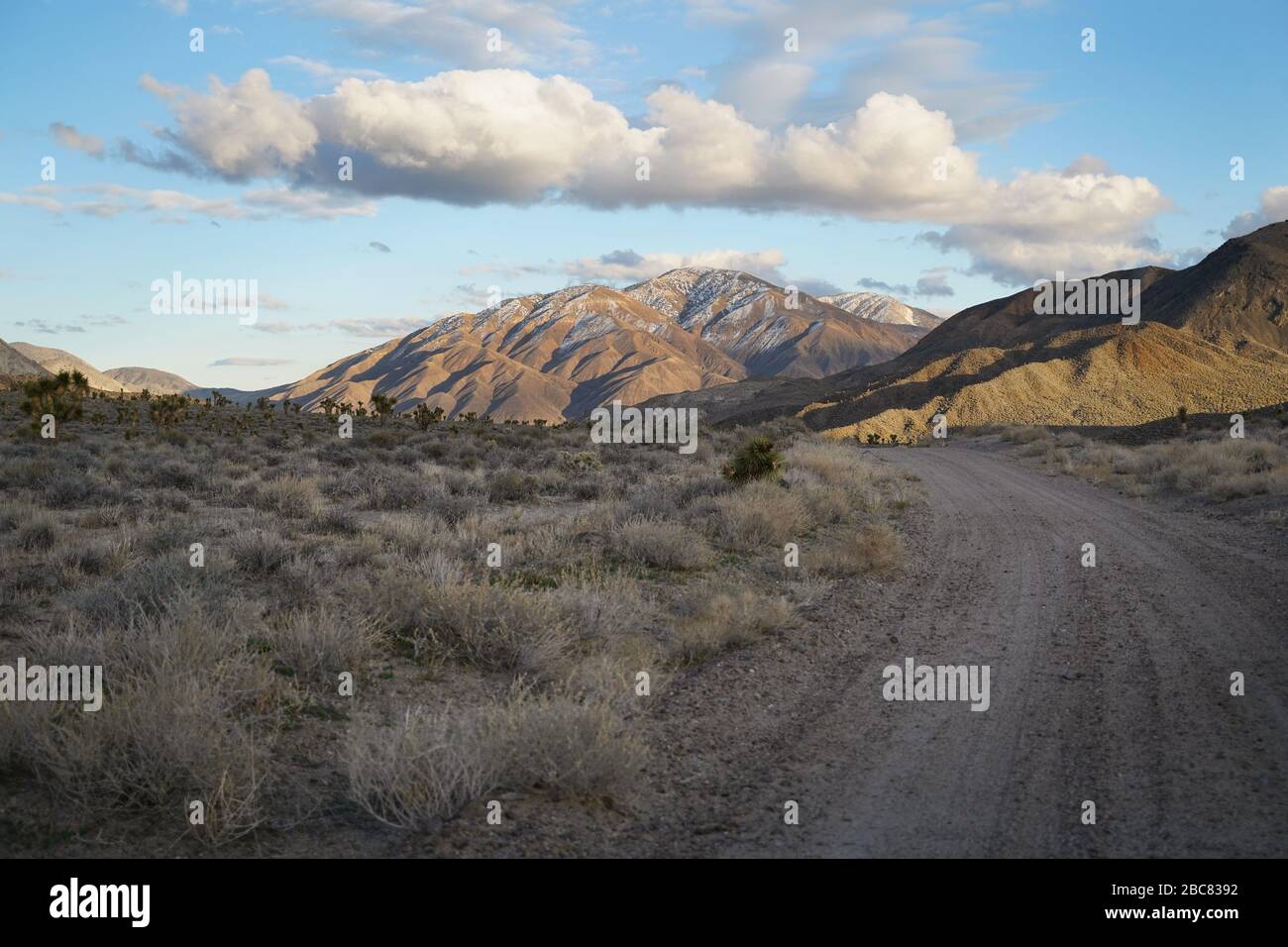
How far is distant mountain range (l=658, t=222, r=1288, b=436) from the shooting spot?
197 feet

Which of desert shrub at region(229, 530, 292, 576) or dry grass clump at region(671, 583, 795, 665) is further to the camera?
desert shrub at region(229, 530, 292, 576)

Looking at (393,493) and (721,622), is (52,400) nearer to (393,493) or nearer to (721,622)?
(393,493)

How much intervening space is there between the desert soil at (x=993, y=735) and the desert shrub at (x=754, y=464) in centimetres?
658

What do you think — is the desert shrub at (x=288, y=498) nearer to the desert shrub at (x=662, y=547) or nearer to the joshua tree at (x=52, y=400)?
the desert shrub at (x=662, y=547)

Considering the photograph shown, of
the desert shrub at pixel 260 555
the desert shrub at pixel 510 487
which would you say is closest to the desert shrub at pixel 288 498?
the desert shrub at pixel 510 487

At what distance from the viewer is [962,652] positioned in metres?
7.49

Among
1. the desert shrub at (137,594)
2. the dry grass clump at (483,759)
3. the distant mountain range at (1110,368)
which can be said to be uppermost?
the distant mountain range at (1110,368)

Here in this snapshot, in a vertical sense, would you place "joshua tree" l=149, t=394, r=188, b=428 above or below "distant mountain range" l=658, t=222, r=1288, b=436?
below

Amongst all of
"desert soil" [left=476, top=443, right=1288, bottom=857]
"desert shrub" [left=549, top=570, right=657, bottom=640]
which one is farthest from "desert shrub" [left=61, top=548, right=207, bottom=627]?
"desert soil" [left=476, top=443, right=1288, bottom=857]

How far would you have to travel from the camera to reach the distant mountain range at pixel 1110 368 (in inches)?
2361

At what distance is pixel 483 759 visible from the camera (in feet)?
15.0

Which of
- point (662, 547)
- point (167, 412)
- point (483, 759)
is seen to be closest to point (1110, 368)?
point (167, 412)

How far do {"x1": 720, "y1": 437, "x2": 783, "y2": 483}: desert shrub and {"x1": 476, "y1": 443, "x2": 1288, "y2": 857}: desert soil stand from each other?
6.58m

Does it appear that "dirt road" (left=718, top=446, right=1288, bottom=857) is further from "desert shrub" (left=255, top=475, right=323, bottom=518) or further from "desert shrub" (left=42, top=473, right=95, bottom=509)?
"desert shrub" (left=42, top=473, right=95, bottom=509)
